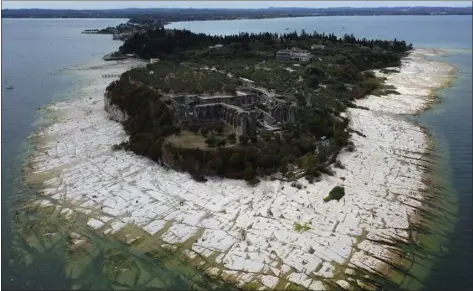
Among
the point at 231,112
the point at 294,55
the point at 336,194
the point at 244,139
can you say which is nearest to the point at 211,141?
the point at 244,139

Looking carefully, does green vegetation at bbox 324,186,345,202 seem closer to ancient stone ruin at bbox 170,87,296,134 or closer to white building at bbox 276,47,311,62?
ancient stone ruin at bbox 170,87,296,134

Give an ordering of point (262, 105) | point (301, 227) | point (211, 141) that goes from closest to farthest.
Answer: point (301, 227), point (211, 141), point (262, 105)

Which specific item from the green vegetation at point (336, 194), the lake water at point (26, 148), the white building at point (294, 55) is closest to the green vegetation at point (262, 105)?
the white building at point (294, 55)

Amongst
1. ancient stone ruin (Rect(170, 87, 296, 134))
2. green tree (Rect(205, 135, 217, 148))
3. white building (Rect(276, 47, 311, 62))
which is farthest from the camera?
white building (Rect(276, 47, 311, 62))

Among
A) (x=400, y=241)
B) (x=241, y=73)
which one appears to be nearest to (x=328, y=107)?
(x=241, y=73)

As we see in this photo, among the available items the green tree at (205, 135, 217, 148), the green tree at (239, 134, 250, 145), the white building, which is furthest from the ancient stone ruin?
the white building

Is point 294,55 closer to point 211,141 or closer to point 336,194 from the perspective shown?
point 211,141
